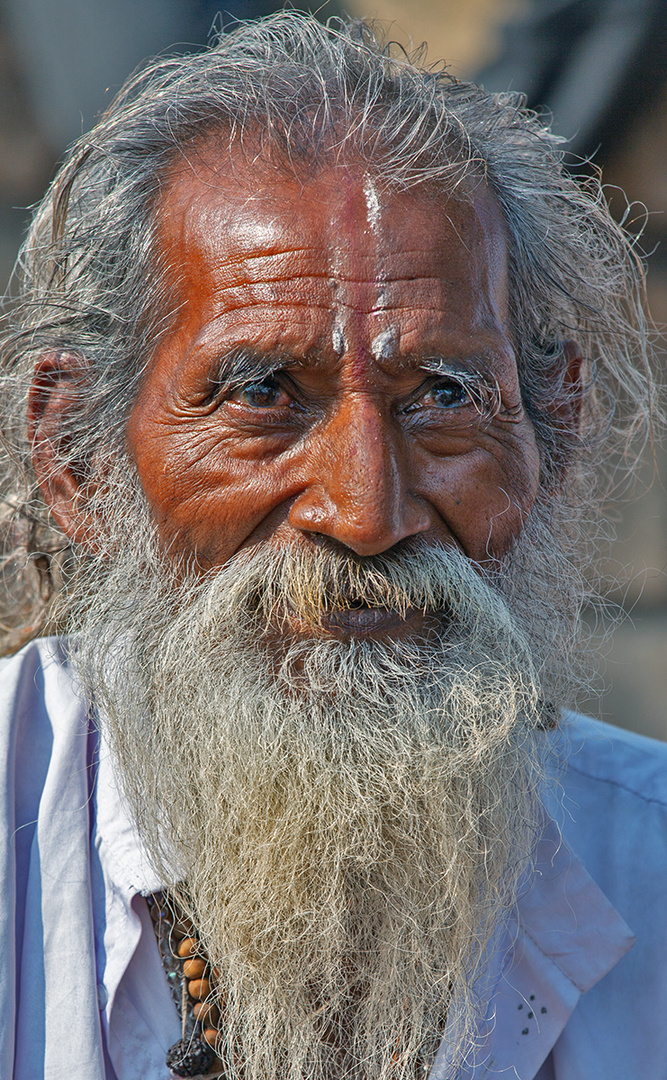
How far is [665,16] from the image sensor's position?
2.92 m

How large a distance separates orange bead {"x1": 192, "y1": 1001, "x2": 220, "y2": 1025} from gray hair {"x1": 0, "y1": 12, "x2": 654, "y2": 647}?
103 cm

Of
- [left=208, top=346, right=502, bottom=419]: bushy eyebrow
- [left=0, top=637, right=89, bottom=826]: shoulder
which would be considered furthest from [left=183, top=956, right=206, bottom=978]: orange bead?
[left=208, top=346, right=502, bottom=419]: bushy eyebrow

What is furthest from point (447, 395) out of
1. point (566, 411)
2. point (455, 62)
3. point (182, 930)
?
point (455, 62)

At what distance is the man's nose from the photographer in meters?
1.49

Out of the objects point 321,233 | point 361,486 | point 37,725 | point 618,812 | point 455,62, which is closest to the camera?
point 361,486

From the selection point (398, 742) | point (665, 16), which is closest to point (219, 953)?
point (398, 742)

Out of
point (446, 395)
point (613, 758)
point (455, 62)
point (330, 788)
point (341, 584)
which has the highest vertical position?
point (455, 62)

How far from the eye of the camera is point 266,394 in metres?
1.63

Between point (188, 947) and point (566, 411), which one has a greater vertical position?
point (566, 411)

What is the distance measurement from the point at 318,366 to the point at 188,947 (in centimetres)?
111

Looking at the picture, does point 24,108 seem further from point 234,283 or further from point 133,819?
point 133,819

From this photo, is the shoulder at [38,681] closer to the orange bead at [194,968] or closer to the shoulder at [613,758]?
the orange bead at [194,968]

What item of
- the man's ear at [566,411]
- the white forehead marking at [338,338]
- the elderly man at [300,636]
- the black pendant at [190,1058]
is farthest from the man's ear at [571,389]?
the black pendant at [190,1058]

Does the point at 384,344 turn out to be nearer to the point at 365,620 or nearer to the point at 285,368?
the point at 285,368
